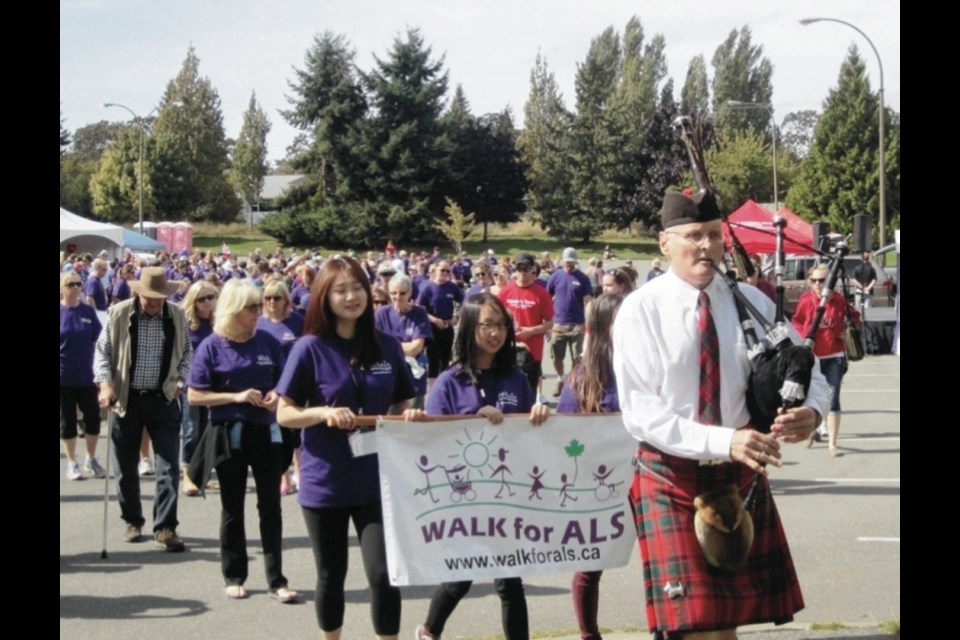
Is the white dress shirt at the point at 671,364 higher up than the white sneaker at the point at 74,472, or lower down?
higher up

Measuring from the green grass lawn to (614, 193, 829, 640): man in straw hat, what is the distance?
60014 mm

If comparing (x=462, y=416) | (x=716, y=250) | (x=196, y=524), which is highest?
(x=716, y=250)

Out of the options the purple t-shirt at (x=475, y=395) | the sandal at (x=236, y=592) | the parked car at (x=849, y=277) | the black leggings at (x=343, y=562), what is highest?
the parked car at (x=849, y=277)

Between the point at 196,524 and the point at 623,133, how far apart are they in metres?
66.9

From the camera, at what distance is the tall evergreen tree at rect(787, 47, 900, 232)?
51.9 meters

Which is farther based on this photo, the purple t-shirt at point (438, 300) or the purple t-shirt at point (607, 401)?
the purple t-shirt at point (438, 300)

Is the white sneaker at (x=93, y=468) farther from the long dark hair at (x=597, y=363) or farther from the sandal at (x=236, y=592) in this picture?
the long dark hair at (x=597, y=363)

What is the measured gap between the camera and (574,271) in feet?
58.5

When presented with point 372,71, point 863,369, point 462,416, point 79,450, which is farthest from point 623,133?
point 462,416

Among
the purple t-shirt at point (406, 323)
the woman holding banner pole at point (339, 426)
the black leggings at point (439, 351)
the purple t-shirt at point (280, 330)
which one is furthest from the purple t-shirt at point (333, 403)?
the black leggings at point (439, 351)

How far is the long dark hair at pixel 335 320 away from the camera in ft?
17.8

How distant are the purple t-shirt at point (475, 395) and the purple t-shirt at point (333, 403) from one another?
40cm

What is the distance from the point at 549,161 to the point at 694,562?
73.0m
